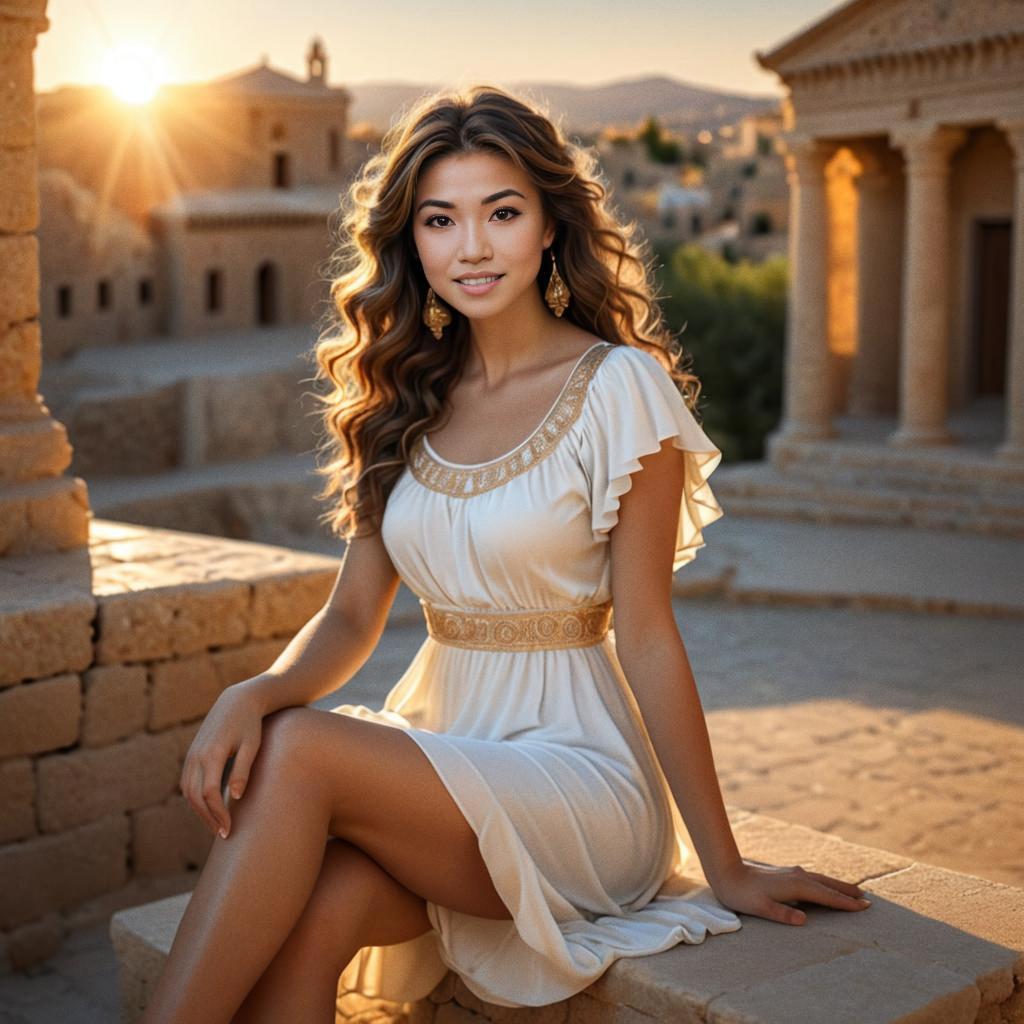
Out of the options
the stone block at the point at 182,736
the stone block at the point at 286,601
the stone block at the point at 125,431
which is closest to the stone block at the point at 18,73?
the stone block at the point at 286,601

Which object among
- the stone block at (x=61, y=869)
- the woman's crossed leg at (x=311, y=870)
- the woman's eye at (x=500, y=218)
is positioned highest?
the woman's eye at (x=500, y=218)

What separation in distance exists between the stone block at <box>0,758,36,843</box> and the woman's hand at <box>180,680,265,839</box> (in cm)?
207

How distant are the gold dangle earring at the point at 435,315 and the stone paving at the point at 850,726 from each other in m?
2.23

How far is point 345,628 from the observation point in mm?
3562

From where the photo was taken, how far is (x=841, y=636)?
34.5 ft

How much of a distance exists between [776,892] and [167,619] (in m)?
2.61

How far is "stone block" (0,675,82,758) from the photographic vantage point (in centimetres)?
484

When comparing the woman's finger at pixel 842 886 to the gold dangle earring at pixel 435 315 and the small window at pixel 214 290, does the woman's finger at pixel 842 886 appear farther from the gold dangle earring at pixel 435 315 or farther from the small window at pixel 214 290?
the small window at pixel 214 290

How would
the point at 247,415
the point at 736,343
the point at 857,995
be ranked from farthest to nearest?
the point at 736,343 → the point at 247,415 → the point at 857,995

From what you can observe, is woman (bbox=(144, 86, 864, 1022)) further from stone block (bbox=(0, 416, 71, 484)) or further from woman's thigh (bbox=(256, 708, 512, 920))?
stone block (bbox=(0, 416, 71, 484))

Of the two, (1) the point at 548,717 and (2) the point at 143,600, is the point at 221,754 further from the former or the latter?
(2) the point at 143,600

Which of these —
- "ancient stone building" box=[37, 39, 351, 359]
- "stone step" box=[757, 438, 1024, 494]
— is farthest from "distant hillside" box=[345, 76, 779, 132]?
"stone step" box=[757, 438, 1024, 494]

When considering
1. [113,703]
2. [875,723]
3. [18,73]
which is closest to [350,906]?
[113,703]

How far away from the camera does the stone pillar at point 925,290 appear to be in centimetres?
1494
